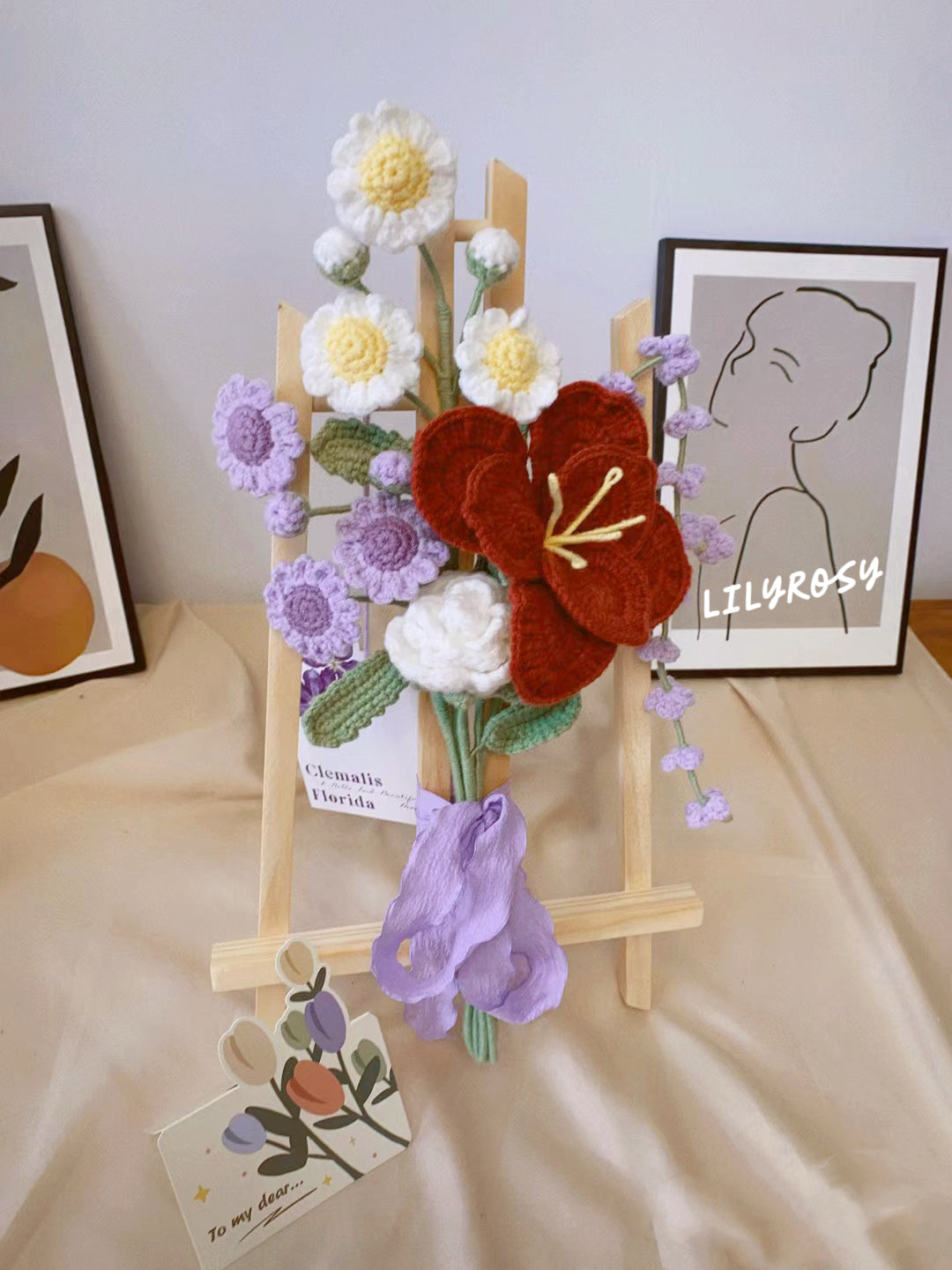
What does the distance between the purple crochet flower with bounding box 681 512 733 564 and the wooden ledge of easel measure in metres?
0.26

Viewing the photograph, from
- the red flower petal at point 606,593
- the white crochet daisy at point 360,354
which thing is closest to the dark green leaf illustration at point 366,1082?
the red flower petal at point 606,593

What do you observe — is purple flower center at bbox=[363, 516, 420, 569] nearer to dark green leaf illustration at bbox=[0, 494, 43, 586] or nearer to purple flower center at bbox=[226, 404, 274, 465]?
purple flower center at bbox=[226, 404, 274, 465]

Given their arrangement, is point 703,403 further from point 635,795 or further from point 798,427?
point 635,795

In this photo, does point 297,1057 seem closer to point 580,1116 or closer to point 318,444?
point 580,1116

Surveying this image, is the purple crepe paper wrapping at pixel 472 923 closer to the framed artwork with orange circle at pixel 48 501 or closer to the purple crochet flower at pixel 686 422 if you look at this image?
the purple crochet flower at pixel 686 422

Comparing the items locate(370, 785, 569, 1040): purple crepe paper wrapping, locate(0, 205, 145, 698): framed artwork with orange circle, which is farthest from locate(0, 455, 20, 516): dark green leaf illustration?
locate(370, 785, 569, 1040): purple crepe paper wrapping

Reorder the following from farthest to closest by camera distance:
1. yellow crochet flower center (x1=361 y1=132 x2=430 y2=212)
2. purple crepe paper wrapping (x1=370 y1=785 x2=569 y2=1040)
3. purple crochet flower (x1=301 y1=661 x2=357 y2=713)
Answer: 1. purple crochet flower (x1=301 y1=661 x2=357 y2=713)
2. purple crepe paper wrapping (x1=370 y1=785 x2=569 y2=1040)
3. yellow crochet flower center (x1=361 y1=132 x2=430 y2=212)

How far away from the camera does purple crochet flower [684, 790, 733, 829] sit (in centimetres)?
64

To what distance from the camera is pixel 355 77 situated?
817 mm

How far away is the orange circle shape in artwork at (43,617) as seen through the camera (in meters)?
0.94

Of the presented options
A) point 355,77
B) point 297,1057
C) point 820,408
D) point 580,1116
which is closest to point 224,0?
point 355,77

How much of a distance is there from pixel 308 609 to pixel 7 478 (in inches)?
19.8

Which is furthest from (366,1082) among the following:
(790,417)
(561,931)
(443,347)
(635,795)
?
(790,417)

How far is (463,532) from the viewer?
56 centimetres
